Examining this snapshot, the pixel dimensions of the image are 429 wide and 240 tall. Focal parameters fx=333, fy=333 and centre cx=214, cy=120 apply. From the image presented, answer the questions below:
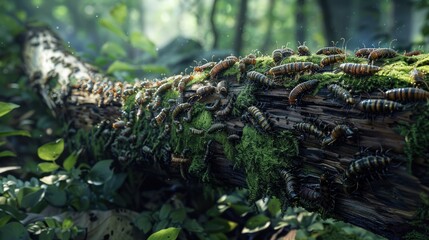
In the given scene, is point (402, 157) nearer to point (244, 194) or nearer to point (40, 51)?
point (244, 194)

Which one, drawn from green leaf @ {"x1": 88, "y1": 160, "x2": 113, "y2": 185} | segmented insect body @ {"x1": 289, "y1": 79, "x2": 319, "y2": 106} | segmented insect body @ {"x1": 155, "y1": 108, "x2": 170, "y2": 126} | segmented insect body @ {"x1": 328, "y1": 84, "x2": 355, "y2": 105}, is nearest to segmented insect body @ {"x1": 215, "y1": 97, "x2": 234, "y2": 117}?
segmented insect body @ {"x1": 289, "y1": 79, "x2": 319, "y2": 106}

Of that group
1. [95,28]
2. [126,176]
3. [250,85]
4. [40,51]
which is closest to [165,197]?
[126,176]

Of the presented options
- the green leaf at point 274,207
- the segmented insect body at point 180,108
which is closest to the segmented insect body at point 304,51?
the segmented insect body at point 180,108

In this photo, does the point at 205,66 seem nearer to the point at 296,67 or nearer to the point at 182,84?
the point at 182,84

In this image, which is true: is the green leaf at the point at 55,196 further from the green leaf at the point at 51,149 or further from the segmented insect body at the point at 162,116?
the segmented insect body at the point at 162,116

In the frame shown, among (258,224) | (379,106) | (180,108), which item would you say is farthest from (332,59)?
(258,224)

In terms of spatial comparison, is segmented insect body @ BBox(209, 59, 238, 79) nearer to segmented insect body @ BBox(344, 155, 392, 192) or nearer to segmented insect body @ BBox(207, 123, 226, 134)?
segmented insect body @ BBox(207, 123, 226, 134)
